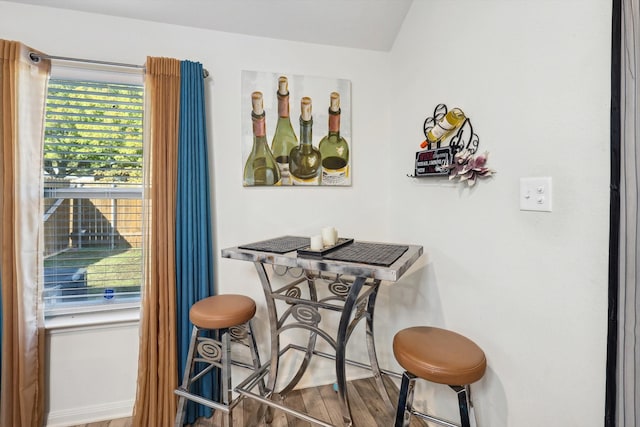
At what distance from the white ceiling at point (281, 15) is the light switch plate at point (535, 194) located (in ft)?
4.68

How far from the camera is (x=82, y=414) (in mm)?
1617

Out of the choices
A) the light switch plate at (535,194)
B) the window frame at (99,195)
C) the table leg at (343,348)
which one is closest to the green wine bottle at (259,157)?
the window frame at (99,195)

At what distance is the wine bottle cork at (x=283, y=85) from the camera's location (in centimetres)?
187

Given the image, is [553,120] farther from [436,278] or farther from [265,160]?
[265,160]

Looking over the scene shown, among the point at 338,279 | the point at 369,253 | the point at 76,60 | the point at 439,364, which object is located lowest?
the point at 439,364

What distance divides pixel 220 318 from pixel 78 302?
3.52ft

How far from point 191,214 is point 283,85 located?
1.03m

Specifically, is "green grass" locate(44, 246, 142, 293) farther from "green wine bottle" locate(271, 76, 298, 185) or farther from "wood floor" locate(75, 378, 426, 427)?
"green wine bottle" locate(271, 76, 298, 185)

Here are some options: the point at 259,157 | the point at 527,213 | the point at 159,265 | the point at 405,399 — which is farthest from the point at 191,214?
the point at 527,213

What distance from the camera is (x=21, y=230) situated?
145cm

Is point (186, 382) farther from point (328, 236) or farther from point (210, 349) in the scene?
point (328, 236)

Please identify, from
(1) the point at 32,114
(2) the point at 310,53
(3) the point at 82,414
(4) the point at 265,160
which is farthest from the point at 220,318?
A: (2) the point at 310,53

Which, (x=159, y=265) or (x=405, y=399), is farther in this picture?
(x=159, y=265)

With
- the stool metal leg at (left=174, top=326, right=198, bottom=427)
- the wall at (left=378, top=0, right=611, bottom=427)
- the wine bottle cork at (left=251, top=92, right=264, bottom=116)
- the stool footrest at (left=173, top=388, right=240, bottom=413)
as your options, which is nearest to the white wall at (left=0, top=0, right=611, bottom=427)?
the wall at (left=378, top=0, right=611, bottom=427)
